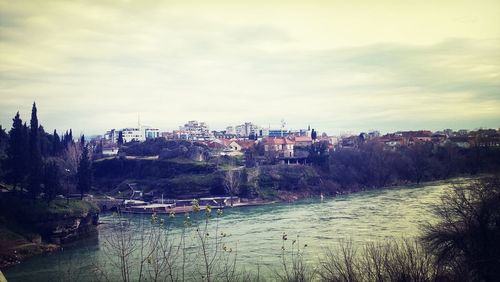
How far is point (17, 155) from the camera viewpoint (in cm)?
4681

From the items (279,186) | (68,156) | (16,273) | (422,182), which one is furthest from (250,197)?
(16,273)

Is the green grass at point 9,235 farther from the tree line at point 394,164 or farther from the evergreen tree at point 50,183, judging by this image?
the tree line at point 394,164

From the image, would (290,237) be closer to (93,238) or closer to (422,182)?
(93,238)

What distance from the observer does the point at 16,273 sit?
31.6m

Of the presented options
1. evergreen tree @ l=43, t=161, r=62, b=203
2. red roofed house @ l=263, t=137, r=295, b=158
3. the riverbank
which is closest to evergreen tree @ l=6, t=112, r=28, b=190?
the riverbank

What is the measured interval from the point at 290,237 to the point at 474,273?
20909 millimetres

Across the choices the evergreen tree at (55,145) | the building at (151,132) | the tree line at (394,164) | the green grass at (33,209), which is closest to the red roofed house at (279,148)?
the tree line at (394,164)

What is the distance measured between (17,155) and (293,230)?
30.8m

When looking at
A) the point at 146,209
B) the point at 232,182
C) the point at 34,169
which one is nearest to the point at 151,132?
the point at 232,182

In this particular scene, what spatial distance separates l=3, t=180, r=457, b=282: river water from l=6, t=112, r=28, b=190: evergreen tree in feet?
33.2

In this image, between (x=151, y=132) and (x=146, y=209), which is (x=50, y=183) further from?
(x=151, y=132)

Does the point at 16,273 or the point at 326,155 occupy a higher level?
the point at 326,155

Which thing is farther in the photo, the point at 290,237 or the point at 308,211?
Answer: the point at 308,211

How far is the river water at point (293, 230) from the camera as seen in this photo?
30.0m
